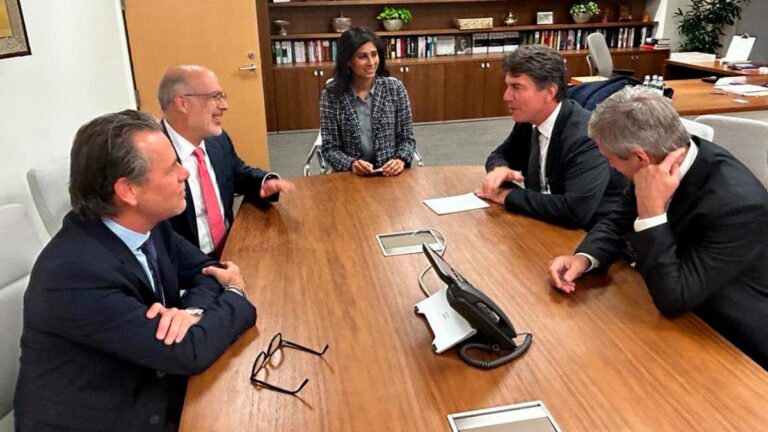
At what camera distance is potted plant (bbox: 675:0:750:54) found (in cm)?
686

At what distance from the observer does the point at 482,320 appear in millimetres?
1273

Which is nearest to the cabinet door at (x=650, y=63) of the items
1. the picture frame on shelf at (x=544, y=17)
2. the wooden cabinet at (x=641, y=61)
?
the wooden cabinet at (x=641, y=61)

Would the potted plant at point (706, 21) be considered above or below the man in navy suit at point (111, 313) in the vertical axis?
above

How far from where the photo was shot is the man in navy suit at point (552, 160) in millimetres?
2047

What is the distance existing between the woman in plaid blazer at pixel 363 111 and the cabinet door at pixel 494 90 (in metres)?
4.01

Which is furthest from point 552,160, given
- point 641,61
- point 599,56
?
point 641,61

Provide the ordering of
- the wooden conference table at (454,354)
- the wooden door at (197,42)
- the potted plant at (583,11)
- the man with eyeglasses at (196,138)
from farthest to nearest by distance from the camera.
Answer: the potted plant at (583,11) < the wooden door at (197,42) < the man with eyeglasses at (196,138) < the wooden conference table at (454,354)

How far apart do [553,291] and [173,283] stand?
1.05 metres

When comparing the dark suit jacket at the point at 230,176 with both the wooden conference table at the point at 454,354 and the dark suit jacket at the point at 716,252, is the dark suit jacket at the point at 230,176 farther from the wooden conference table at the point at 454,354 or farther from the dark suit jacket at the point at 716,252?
the dark suit jacket at the point at 716,252

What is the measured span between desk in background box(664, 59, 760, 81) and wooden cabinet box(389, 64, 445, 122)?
2483 mm

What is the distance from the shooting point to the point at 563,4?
7254mm

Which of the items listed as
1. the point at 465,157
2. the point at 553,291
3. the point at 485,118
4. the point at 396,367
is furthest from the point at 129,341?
the point at 485,118

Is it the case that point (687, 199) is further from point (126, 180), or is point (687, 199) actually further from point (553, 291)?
point (126, 180)

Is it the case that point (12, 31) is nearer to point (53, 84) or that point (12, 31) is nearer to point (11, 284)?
point (53, 84)
